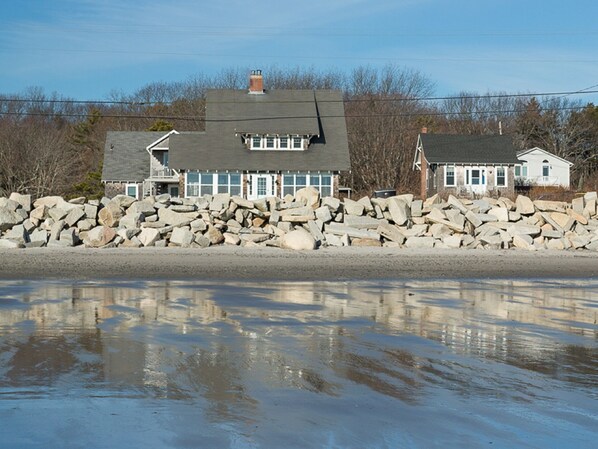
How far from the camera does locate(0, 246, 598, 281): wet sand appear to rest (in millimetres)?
20578

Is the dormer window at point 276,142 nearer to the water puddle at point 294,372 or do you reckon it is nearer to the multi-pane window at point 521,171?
the multi-pane window at point 521,171

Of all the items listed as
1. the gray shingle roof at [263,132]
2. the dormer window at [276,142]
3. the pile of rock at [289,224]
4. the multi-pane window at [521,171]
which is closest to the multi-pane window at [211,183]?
the gray shingle roof at [263,132]

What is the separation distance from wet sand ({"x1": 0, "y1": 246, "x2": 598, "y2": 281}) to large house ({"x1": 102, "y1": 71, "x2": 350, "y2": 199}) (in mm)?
24356

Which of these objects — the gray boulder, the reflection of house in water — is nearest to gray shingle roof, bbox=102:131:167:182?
the gray boulder

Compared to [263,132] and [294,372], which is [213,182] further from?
[294,372]

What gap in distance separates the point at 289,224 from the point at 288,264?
17.3 feet

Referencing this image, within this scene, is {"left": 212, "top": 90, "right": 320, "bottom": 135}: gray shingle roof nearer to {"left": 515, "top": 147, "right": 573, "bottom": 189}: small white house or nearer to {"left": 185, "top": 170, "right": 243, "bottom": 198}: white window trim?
{"left": 185, "top": 170, "right": 243, "bottom": 198}: white window trim

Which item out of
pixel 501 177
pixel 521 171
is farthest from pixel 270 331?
pixel 521 171

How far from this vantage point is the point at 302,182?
1998 inches

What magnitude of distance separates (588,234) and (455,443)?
966 inches

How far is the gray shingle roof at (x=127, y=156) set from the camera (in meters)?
58.0

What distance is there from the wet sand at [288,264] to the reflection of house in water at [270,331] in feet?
8.16

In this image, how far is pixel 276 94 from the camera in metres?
54.5

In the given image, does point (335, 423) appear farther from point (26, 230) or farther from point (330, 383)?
point (26, 230)
